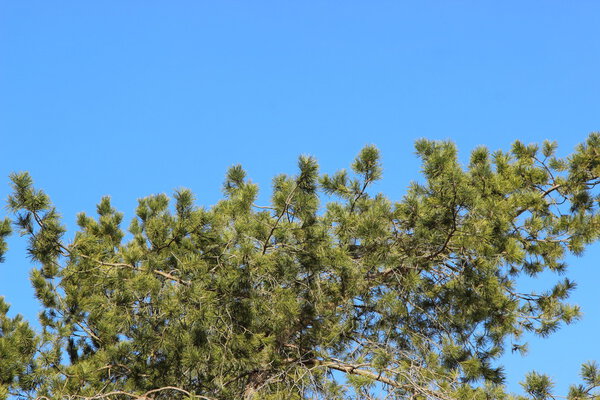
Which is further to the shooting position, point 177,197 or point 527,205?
point 527,205

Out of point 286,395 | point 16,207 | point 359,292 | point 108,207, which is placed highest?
point 108,207

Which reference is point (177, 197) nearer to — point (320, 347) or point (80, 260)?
point (80, 260)

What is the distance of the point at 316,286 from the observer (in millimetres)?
5641

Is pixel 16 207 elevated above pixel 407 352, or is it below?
above

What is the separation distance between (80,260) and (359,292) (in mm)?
2454

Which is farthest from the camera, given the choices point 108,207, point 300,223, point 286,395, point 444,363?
point 108,207

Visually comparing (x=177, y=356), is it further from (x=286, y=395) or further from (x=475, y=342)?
(x=475, y=342)

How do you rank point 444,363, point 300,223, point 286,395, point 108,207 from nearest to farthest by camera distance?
point 286,395, point 300,223, point 444,363, point 108,207

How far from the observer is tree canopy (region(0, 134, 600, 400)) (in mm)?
5344

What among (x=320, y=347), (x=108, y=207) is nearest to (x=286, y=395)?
(x=320, y=347)

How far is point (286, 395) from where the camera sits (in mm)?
5191

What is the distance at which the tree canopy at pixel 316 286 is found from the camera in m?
5.34

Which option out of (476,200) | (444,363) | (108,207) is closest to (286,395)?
(444,363)

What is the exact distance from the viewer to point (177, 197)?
18.8ft
